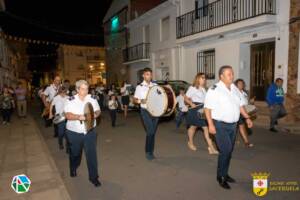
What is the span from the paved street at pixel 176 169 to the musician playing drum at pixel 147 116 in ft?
1.07

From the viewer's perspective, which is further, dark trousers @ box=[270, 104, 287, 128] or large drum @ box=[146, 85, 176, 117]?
dark trousers @ box=[270, 104, 287, 128]

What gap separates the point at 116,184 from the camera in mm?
4785

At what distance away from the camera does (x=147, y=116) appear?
5926mm

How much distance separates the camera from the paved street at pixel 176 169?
4312 mm

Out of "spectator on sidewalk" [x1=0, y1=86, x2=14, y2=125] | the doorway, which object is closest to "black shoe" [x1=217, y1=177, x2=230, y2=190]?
the doorway

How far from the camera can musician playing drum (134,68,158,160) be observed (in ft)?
19.4

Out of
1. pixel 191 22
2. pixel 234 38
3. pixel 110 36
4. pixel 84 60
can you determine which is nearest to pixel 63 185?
pixel 234 38

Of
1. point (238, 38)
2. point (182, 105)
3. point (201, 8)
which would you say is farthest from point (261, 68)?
point (182, 105)

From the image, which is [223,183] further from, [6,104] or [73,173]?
[6,104]

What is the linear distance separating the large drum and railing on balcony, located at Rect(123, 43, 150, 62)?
53.0ft

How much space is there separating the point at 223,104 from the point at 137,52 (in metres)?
20.0

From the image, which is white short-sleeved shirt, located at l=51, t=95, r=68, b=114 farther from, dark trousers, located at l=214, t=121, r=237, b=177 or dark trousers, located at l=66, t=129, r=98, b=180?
dark trousers, located at l=214, t=121, r=237, b=177

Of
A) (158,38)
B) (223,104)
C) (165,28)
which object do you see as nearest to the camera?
(223,104)

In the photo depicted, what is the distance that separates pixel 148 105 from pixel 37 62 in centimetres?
5563
